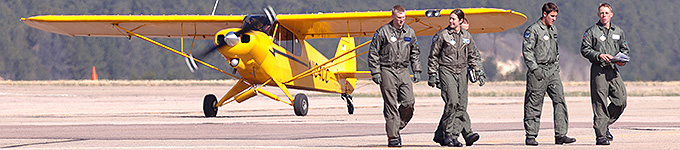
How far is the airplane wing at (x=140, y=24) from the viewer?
21312 mm

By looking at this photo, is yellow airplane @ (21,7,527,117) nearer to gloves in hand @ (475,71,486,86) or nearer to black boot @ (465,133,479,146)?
gloves in hand @ (475,71,486,86)

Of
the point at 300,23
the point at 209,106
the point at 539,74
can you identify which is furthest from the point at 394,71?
the point at 300,23

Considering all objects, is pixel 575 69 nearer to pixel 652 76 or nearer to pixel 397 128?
pixel 652 76

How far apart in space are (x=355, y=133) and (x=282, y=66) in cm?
795

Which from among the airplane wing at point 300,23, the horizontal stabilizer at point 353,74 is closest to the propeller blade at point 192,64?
the airplane wing at point 300,23

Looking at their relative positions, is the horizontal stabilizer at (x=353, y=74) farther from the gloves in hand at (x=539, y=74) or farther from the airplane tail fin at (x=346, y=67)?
the gloves in hand at (x=539, y=74)

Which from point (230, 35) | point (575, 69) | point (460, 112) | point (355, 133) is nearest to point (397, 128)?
point (460, 112)

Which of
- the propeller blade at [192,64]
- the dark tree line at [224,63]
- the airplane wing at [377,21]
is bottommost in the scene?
the propeller blade at [192,64]

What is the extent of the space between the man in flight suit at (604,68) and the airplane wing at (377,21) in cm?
904

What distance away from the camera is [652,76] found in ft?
138

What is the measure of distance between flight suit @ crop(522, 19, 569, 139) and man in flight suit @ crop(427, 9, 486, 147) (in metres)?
0.49

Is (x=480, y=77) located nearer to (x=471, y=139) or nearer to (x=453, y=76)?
(x=453, y=76)

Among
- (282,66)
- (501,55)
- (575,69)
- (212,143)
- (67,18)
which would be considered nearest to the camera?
(212,143)

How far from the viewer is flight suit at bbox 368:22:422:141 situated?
9344 millimetres
